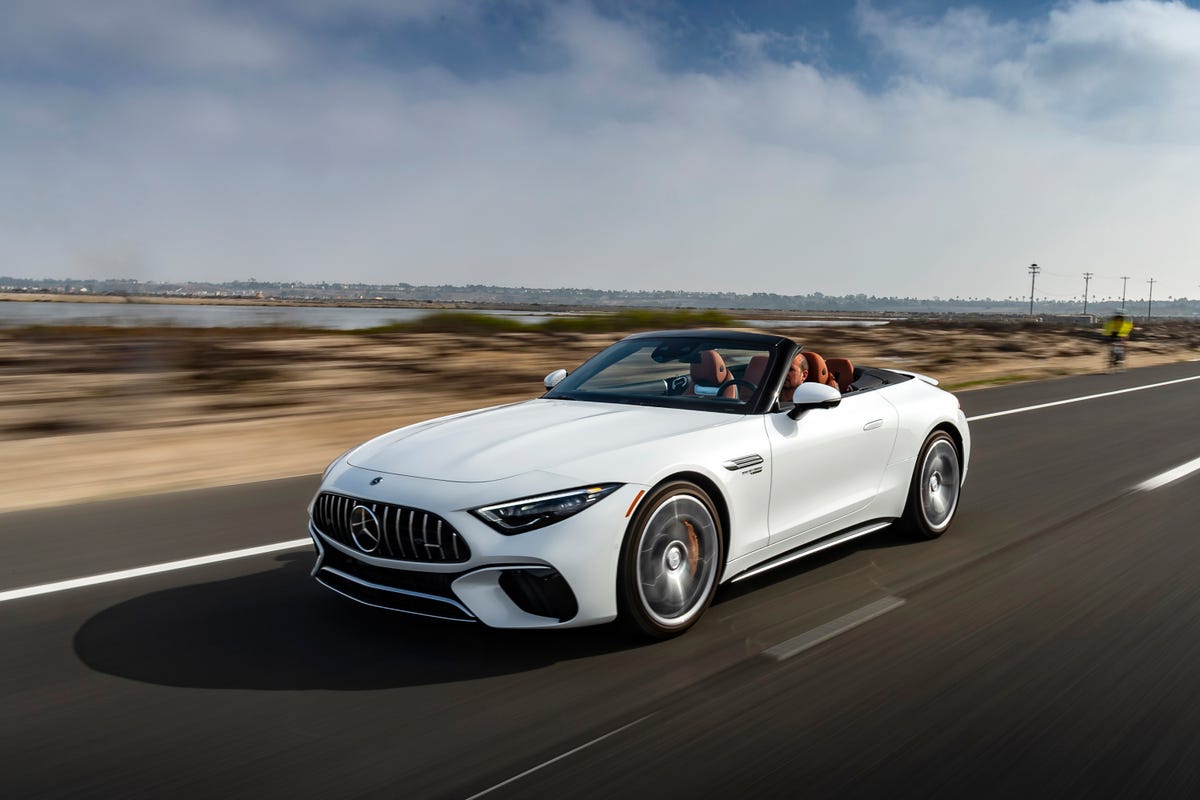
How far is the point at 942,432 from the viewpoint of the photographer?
21.0 ft

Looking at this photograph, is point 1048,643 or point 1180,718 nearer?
point 1180,718

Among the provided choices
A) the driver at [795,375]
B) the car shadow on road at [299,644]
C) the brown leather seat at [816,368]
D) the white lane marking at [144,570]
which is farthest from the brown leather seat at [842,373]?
the white lane marking at [144,570]

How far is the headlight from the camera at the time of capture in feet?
13.0

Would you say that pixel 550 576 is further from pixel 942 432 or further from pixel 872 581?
pixel 942 432

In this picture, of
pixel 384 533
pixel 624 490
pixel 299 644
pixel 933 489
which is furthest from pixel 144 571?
pixel 933 489

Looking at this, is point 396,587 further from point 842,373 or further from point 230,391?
point 230,391

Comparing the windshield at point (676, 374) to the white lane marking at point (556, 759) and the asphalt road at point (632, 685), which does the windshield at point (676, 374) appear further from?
the white lane marking at point (556, 759)

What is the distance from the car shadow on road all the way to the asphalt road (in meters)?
0.01

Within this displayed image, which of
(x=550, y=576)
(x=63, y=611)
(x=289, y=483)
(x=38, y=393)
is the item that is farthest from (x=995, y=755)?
(x=38, y=393)

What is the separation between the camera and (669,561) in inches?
172

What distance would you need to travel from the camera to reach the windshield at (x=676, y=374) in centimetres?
523

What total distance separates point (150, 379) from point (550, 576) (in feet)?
→ 38.3

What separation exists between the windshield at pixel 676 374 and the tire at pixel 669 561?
2.48ft

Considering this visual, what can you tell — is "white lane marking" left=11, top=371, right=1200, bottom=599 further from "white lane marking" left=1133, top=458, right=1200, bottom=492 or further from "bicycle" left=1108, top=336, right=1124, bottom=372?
"bicycle" left=1108, top=336, right=1124, bottom=372
